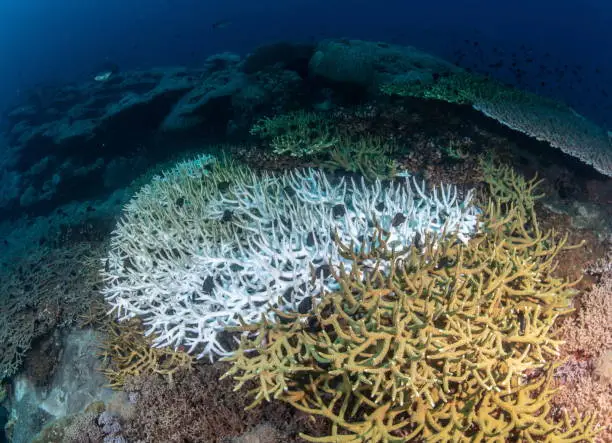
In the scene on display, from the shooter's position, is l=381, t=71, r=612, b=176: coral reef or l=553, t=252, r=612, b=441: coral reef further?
l=381, t=71, r=612, b=176: coral reef

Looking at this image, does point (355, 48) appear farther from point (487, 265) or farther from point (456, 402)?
point (456, 402)

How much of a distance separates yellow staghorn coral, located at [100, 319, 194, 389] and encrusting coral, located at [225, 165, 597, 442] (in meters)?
1.56

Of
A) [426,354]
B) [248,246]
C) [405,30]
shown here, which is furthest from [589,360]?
[405,30]

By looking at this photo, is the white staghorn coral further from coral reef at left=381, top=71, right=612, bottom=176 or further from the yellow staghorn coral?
coral reef at left=381, top=71, right=612, bottom=176

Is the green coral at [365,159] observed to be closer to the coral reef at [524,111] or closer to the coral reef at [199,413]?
the coral reef at [524,111]

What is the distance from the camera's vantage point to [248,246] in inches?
179

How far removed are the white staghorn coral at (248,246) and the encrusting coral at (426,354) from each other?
0.33 m

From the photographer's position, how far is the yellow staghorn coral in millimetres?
4348

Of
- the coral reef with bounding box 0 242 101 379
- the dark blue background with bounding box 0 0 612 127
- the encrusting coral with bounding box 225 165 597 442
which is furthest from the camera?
the dark blue background with bounding box 0 0 612 127

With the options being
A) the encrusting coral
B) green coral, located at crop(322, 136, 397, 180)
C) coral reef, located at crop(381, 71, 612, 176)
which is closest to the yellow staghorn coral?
the encrusting coral

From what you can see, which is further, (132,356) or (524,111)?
(524,111)

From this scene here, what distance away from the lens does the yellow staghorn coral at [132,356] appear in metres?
4.35

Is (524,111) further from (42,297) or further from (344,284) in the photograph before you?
(42,297)

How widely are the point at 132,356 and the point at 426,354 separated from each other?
384cm
